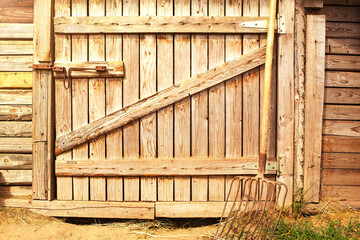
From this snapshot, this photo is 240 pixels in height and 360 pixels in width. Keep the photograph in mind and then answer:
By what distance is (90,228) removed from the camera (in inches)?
108

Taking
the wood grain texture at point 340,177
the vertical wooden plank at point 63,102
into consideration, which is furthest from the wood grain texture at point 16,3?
the wood grain texture at point 340,177

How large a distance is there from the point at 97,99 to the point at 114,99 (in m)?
0.18

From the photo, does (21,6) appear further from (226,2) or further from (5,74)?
(226,2)

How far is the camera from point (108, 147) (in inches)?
113

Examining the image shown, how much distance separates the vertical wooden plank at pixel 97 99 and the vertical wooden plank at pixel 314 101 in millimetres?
2112

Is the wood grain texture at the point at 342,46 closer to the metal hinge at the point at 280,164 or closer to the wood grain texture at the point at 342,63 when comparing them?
the wood grain texture at the point at 342,63

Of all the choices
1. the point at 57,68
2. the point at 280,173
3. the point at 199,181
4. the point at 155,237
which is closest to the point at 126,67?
the point at 57,68

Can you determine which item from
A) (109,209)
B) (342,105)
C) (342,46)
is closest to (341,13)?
(342,46)

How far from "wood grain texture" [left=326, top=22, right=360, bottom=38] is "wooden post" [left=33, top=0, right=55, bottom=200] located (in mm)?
2917

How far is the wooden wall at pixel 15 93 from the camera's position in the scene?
294cm

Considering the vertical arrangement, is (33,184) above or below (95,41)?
below

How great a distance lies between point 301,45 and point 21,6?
3.00 m

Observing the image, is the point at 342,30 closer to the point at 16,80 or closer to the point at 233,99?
the point at 233,99

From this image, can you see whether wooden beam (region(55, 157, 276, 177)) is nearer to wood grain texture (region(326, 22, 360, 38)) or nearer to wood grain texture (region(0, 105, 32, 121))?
wood grain texture (region(0, 105, 32, 121))
